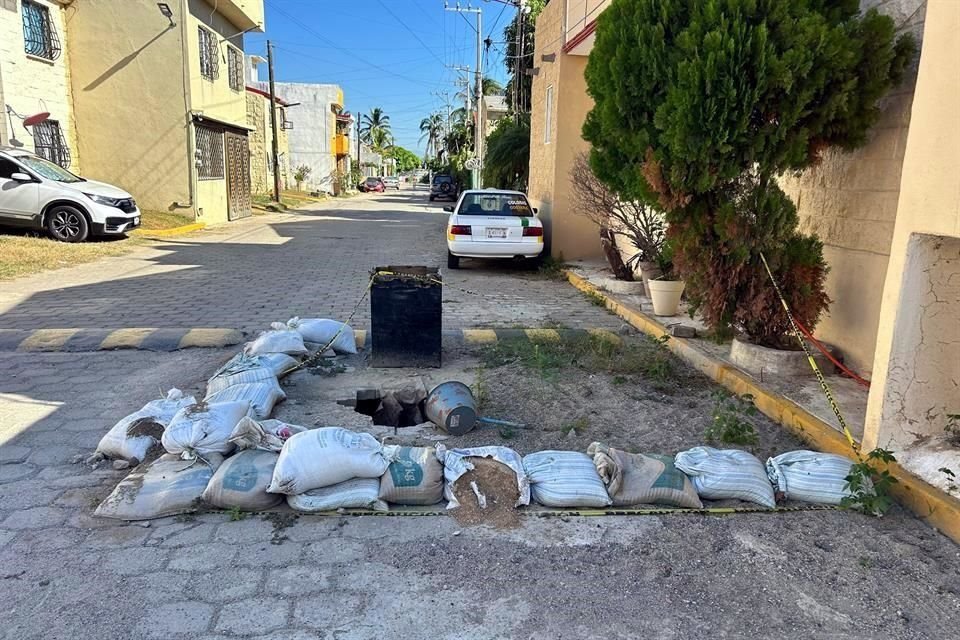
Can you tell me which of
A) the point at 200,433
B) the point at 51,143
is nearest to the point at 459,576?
the point at 200,433

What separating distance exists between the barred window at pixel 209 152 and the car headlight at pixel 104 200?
198 inches

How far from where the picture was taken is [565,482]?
340 cm

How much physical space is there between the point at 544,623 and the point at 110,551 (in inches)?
76.3

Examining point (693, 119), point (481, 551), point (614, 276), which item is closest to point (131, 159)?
point (614, 276)

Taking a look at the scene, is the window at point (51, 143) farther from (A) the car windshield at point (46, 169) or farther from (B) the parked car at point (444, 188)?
(B) the parked car at point (444, 188)

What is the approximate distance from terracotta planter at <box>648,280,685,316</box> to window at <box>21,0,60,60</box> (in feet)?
51.7

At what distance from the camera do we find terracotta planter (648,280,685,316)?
24.7ft

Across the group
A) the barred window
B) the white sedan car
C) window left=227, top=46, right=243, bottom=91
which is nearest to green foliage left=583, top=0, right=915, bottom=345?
the white sedan car

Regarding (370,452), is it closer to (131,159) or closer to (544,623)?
(544,623)

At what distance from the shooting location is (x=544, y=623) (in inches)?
99.3

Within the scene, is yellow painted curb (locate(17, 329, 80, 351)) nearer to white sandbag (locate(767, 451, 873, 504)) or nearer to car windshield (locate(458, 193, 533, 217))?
white sandbag (locate(767, 451, 873, 504))

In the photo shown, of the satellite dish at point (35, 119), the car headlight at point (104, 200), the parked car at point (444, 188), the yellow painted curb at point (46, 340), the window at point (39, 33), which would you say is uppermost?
the window at point (39, 33)

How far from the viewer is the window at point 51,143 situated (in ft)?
51.5

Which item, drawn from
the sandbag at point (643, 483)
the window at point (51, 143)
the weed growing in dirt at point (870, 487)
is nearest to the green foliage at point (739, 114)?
the weed growing in dirt at point (870, 487)
